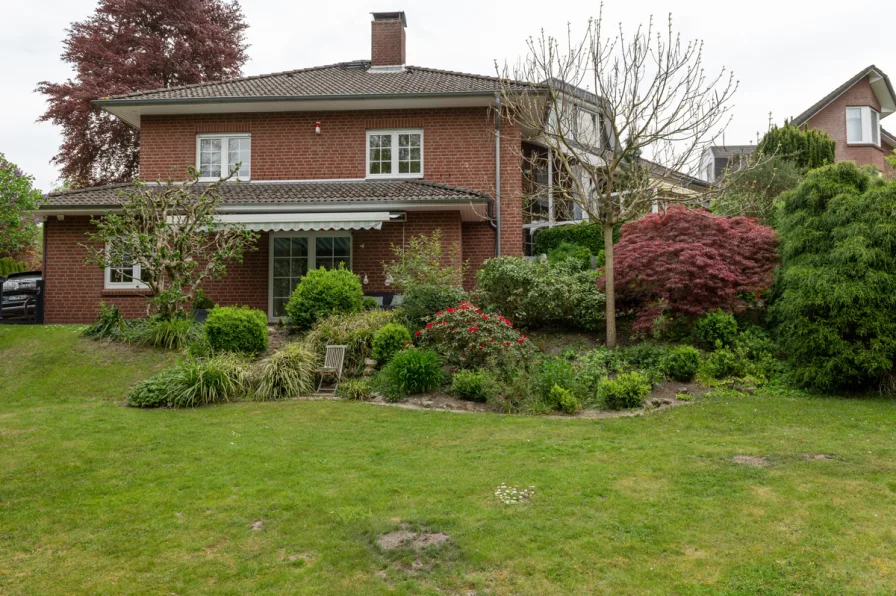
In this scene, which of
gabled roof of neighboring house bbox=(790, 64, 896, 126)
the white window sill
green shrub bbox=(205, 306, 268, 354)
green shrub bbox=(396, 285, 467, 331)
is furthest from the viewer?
gabled roof of neighboring house bbox=(790, 64, 896, 126)

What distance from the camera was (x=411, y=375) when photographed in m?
11.4

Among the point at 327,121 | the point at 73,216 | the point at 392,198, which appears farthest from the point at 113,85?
the point at 392,198

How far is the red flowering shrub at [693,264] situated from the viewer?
1298 centimetres

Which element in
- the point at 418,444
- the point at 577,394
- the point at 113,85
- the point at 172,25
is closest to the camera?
the point at 418,444

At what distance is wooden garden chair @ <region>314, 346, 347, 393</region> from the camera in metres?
12.3

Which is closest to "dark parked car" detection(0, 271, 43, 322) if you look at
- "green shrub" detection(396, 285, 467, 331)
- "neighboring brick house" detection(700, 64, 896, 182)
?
"green shrub" detection(396, 285, 467, 331)

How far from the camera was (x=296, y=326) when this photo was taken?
48.9 feet

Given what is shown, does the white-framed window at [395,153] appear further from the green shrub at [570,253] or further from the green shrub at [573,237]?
the green shrub at [573,237]

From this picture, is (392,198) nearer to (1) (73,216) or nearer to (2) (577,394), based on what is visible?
(2) (577,394)

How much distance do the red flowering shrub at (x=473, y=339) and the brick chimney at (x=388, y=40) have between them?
14304 millimetres

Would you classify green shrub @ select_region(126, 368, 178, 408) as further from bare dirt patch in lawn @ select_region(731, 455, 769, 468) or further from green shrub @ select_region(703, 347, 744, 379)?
green shrub @ select_region(703, 347, 744, 379)

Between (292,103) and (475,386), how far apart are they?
12635 millimetres

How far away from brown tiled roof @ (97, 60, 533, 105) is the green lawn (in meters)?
12.1

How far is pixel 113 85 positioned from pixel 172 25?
407 cm
